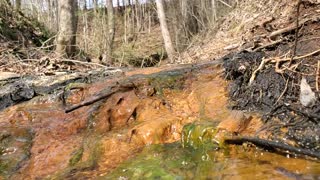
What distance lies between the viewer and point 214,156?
2828 mm

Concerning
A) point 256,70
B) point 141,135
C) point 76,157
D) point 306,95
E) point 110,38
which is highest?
point 110,38

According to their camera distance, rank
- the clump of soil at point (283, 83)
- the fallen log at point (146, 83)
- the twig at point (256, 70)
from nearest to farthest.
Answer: the clump of soil at point (283, 83) → the twig at point (256, 70) → the fallen log at point (146, 83)

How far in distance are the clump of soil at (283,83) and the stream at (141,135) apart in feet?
0.56

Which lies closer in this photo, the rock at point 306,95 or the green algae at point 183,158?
the green algae at point 183,158

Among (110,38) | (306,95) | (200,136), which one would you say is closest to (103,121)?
(200,136)

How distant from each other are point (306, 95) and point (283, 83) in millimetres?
402

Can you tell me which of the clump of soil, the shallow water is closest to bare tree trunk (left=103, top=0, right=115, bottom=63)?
the clump of soil

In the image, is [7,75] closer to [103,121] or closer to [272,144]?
[103,121]

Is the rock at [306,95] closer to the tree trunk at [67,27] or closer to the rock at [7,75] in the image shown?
the rock at [7,75]

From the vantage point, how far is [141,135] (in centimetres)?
336

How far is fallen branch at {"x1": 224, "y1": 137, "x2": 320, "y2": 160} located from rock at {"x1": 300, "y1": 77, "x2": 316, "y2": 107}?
1.84 feet

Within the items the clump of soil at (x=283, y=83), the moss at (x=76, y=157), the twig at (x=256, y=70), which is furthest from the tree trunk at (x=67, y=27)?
the twig at (x=256, y=70)

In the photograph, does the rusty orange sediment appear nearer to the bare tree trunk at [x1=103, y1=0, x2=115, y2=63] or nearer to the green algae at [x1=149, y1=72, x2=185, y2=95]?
the green algae at [x1=149, y1=72, x2=185, y2=95]

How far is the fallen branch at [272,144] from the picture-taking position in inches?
97.5
